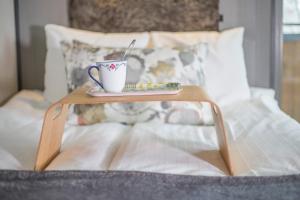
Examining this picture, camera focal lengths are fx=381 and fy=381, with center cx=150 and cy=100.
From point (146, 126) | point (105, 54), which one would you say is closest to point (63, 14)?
point (105, 54)

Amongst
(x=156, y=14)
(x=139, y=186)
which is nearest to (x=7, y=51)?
(x=156, y=14)

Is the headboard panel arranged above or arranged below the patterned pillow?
above

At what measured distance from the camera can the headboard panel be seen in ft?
7.01

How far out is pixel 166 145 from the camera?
47.8 inches

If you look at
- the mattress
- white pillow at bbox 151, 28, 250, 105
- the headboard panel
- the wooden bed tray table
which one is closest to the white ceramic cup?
the wooden bed tray table

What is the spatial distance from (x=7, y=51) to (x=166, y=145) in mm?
1299

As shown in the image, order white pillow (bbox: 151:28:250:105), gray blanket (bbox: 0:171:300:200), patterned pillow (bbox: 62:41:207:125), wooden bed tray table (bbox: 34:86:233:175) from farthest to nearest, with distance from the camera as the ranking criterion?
white pillow (bbox: 151:28:250:105) < patterned pillow (bbox: 62:41:207:125) < wooden bed tray table (bbox: 34:86:233:175) < gray blanket (bbox: 0:171:300:200)

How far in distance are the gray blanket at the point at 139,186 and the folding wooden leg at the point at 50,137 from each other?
266mm

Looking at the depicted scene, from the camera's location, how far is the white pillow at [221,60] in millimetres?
1828

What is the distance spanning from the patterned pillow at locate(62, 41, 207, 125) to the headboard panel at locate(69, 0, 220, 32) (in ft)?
1.49

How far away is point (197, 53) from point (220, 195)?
1072 millimetres

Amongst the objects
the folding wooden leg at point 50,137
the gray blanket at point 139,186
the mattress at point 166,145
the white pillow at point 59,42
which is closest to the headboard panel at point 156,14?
the white pillow at point 59,42

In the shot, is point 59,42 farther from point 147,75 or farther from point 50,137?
point 50,137

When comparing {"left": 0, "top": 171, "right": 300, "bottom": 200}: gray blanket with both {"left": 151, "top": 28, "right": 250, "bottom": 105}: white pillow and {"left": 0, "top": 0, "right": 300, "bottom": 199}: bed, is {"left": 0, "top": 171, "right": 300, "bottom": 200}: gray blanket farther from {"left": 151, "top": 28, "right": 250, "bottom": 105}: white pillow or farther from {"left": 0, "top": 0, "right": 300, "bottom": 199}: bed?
{"left": 151, "top": 28, "right": 250, "bottom": 105}: white pillow
